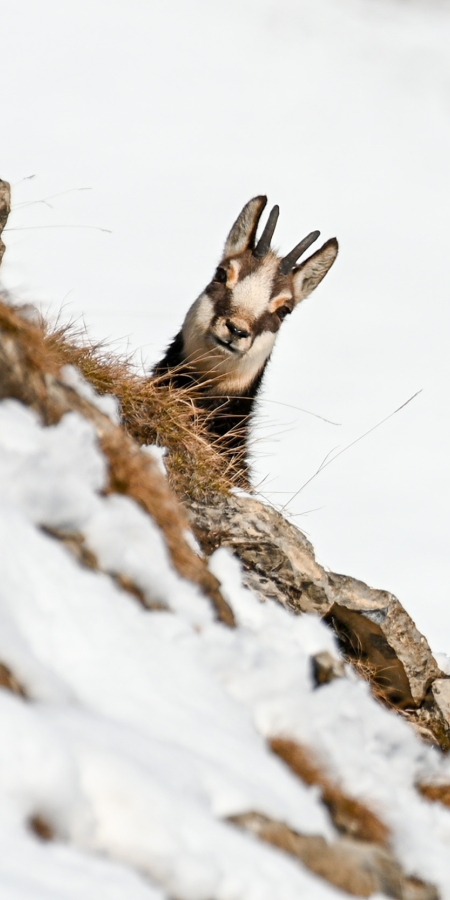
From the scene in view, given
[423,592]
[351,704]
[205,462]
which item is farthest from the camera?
[423,592]

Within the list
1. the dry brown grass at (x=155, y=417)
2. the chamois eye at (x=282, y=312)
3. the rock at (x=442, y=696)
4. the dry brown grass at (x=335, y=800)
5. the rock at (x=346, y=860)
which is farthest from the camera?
the chamois eye at (x=282, y=312)

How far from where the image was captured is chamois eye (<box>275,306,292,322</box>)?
9.66m

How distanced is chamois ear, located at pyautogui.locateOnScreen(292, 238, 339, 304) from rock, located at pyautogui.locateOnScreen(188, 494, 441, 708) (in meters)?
3.51

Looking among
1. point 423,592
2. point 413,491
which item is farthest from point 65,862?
point 413,491

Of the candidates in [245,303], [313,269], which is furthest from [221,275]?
[313,269]

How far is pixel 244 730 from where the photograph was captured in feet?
12.7

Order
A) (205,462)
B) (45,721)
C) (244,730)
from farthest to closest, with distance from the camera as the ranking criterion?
(205,462), (244,730), (45,721)

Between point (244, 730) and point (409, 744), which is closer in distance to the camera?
point (244, 730)

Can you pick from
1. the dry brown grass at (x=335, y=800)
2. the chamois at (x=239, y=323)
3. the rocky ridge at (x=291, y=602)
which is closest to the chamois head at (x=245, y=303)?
the chamois at (x=239, y=323)

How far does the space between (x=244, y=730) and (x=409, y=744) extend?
104cm

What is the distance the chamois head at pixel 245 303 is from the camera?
9008 millimetres

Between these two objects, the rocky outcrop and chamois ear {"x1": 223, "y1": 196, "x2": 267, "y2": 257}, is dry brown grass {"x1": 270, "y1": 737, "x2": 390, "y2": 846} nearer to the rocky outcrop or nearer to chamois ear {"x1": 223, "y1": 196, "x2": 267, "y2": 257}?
the rocky outcrop

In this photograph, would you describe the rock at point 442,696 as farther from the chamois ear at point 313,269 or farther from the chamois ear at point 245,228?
the chamois ear at point 245,228

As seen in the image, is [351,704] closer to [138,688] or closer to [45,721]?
[138,688]
